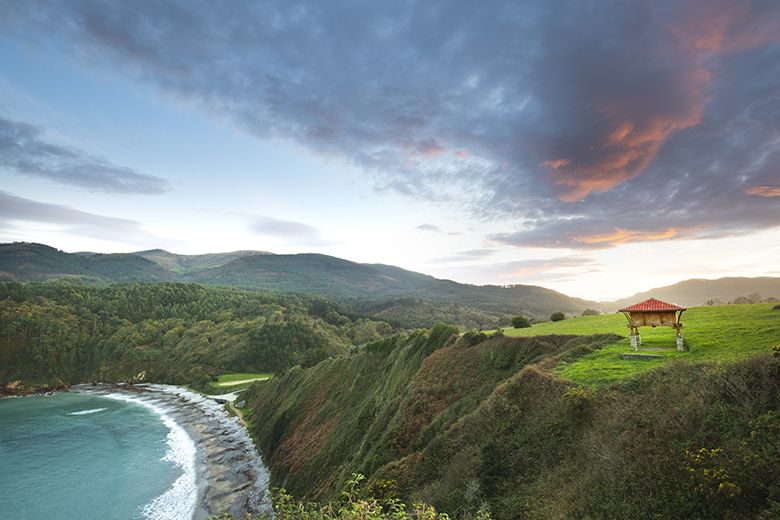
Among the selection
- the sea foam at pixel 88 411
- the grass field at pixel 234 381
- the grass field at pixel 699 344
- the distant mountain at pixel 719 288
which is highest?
the distant mountain at pixel 719 288

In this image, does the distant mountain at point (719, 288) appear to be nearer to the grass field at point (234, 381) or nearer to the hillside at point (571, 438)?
the hillside at point (571, 438)

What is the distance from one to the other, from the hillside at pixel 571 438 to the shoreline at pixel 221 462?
1294 centimetres

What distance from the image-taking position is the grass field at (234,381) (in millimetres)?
118625

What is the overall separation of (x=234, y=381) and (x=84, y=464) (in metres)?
67.0

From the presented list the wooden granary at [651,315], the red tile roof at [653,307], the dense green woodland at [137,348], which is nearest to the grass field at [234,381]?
the dense green woodland at [137,348]

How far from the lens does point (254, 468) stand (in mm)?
51406

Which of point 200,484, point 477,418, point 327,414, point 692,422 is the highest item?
point 692,422

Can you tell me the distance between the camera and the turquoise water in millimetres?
47188

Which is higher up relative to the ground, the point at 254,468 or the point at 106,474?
the point at 254,468

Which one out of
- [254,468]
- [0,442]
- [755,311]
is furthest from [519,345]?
[0,442]

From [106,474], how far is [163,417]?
32464mm

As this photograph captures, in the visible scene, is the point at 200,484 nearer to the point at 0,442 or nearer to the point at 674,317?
the point at 674,317

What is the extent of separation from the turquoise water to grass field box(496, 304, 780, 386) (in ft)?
165

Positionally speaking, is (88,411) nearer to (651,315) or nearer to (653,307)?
(651,315)
